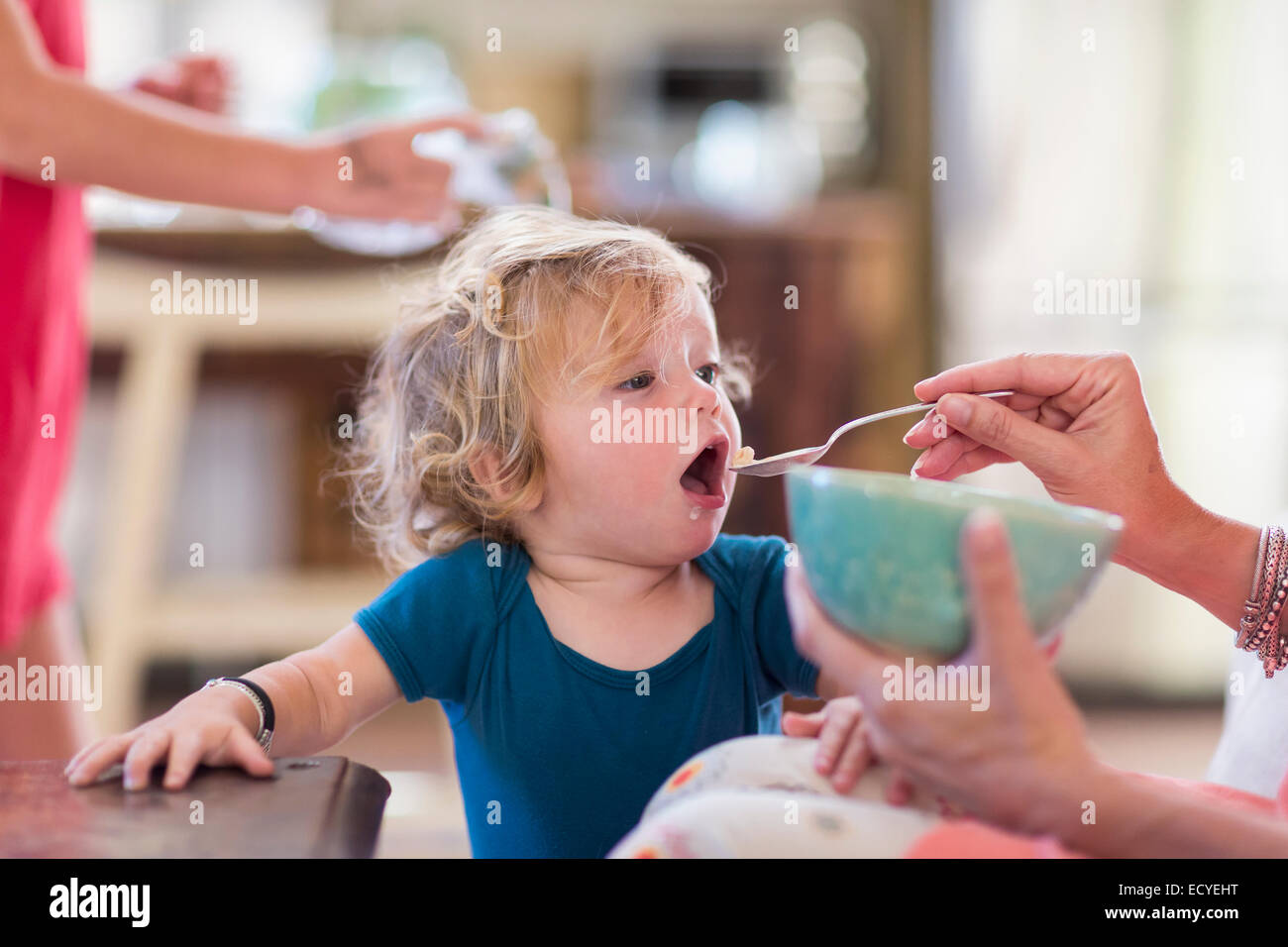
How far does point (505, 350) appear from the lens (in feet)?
3.42

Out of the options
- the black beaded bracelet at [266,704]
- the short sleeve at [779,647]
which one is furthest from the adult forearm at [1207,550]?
the black beaded bracelet at [266,704]

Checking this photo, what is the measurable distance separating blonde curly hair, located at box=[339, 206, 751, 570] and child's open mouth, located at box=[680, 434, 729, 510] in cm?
11

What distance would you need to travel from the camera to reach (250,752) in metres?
0.79

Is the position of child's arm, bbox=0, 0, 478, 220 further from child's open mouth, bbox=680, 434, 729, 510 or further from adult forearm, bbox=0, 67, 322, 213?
child's open mouth, bbox=680, 434, 729, 510

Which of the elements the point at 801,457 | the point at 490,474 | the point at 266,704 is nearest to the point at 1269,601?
the point at 801,457

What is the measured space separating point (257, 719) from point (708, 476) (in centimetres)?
43

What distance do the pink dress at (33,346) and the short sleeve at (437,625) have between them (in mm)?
585

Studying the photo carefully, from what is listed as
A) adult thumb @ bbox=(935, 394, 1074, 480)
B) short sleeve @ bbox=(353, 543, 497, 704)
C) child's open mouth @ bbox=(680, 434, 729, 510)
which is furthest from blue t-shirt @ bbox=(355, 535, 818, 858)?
adult thumb @ bbox=(935, 394, 1074, 480)

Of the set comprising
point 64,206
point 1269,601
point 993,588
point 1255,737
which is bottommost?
point 1255,737

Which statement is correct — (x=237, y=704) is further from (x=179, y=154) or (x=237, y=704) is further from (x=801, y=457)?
(x=179, y=154)

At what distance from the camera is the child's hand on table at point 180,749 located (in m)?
0.77

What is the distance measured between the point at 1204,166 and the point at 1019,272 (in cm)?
54

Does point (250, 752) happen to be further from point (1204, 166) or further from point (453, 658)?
point (1204, 166)

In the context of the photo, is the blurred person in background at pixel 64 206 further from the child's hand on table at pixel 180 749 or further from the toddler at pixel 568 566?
the child's hand on table at pixel 180 749
